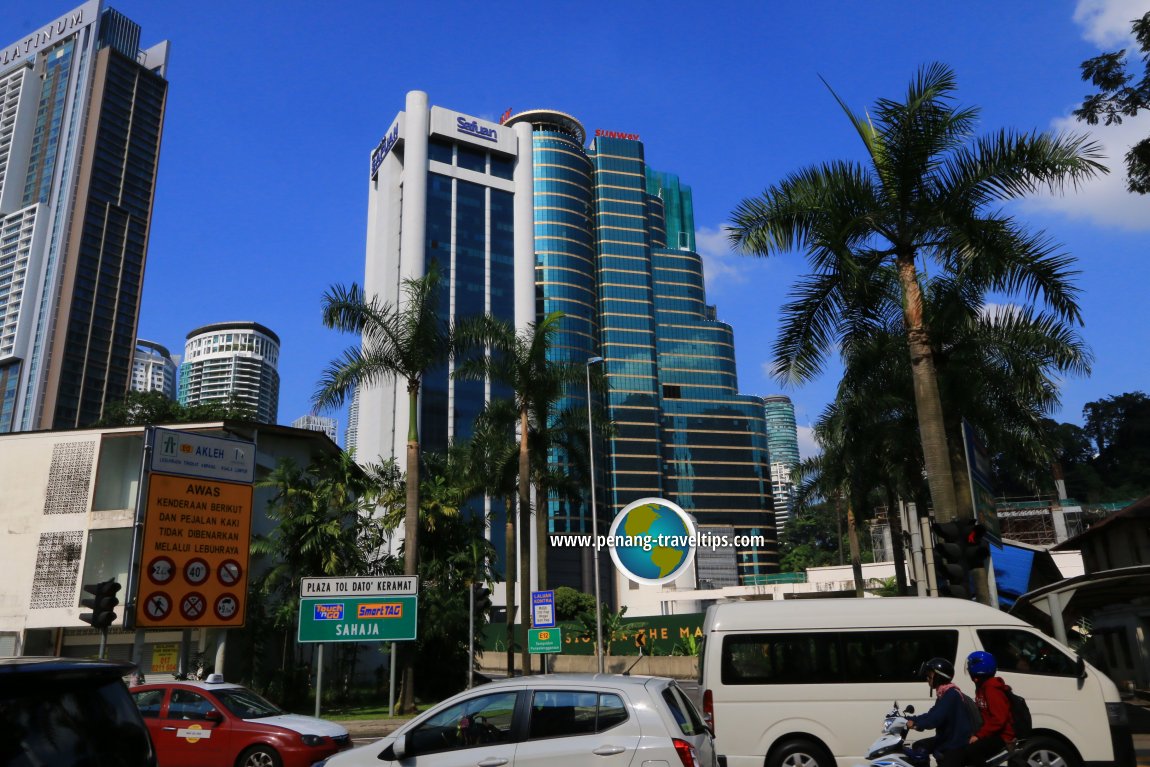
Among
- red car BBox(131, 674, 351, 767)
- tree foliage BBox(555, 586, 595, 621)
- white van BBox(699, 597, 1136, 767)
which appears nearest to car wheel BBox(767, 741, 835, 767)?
white van BBox(699, 597, 1136, 767)

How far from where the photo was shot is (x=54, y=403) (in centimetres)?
13700

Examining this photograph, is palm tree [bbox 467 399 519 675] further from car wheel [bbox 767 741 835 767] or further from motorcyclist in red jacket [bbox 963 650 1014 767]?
motorcyclist in red jacket [bbox 963 650 1014 767]

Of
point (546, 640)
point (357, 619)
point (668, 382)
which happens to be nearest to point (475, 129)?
point (668, 382)

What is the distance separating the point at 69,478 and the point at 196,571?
1478 cm

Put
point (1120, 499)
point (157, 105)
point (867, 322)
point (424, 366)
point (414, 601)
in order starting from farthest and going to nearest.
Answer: point (157, 105), point (1120, 499), point (424, 366), point (414, 601), point (867, 322)

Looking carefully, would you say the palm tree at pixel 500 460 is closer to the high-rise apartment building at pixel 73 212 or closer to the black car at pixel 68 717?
the black car at pixel 68 717

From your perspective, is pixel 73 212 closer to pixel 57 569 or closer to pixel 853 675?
pixel 57 569

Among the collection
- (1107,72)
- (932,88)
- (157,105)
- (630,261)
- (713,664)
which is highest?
(157,105)

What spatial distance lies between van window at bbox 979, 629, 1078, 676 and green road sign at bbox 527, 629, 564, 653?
15.9 meters

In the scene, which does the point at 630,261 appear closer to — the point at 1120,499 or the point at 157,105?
the point at 1120,499

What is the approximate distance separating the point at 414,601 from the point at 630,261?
120 meters

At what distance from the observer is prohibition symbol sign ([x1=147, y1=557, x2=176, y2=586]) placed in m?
Answer: 17.4

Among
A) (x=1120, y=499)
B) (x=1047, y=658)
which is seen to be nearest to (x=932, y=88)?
(x=1047, y=658)

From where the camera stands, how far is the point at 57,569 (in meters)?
28.7
